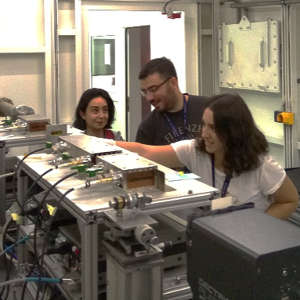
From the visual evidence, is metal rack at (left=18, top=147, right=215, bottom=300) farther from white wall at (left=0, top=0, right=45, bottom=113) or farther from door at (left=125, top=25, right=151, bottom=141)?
door at (left=125, top=25, right=151, bottom=141)

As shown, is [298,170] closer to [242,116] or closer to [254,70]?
[254,70]

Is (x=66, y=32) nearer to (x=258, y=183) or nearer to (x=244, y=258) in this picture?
(x=258, y=183)

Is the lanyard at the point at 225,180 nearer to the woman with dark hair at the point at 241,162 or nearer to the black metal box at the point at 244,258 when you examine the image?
the woman with dark hair at the point at 241,162

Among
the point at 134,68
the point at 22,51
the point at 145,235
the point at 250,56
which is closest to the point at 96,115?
the point at 22,51

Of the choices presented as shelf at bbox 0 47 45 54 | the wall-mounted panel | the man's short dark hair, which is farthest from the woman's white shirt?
shelf at bbox 0 47 45 54

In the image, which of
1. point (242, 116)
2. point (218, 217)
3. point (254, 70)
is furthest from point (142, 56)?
point (218, 217)

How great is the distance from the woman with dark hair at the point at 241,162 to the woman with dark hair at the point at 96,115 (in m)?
0.92

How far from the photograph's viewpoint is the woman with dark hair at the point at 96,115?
2549 millimetres

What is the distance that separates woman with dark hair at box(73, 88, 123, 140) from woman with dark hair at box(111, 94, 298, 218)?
36.1 inches

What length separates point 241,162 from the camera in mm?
1666

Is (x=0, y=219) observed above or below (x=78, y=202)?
below

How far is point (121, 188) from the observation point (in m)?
1.28

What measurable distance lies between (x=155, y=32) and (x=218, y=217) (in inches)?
158

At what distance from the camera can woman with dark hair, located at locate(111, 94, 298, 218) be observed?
165cm
